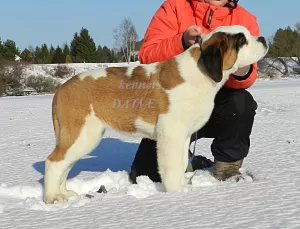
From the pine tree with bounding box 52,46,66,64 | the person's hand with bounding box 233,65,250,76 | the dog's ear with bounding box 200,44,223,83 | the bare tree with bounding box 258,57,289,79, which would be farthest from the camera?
the pine tree with bounding box 52,46,66,64

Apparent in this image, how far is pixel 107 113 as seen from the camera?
3.43 m

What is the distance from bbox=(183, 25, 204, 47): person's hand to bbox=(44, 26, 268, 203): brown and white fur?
127mm

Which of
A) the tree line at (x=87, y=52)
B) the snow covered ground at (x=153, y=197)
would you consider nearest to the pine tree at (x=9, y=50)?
the tree line at (x=87, y=52)

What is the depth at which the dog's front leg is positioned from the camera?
3.12m

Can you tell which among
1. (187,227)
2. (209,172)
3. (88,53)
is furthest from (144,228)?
(88,53)

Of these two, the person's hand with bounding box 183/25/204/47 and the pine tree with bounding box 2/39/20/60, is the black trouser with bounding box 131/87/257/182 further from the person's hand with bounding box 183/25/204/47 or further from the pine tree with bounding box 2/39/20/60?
the pine tree with bounding box 2/39/20/60

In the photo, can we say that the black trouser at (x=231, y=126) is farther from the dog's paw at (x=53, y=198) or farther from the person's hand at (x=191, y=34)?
the dog's paw at (x=53, y=198)

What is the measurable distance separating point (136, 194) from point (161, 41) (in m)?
1.54

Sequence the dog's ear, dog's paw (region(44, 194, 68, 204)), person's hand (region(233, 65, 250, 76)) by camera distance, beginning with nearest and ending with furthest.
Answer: the dog's ear < dog's paw (region(44, 194, 68, 204)) < person's hand (region(233, 65, 250, 76))

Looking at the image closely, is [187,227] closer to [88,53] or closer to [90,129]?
[90,129]

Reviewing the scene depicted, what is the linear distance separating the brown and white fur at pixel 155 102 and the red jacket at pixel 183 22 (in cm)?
46

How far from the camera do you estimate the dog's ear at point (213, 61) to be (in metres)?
3.10

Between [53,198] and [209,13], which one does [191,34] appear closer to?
[209,13]

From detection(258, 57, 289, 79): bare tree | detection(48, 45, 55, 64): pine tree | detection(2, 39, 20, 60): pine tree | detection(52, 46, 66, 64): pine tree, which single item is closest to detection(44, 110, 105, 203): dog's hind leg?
detection(258, 57, 289, 79): bare tree
